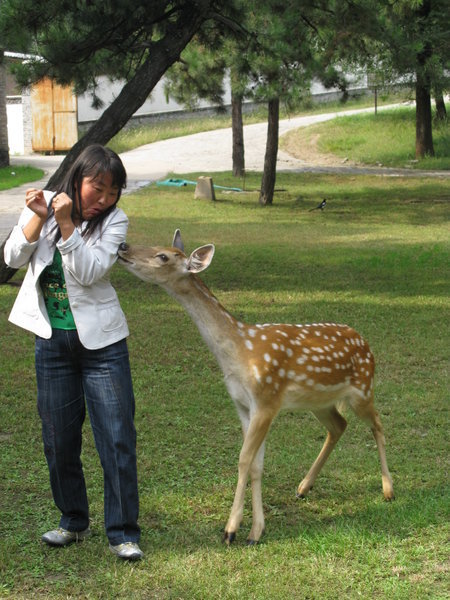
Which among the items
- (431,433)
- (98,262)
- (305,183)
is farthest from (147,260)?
(305,183)

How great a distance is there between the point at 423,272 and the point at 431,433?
19.1 ft

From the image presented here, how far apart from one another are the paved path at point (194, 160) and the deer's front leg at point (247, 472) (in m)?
15.3

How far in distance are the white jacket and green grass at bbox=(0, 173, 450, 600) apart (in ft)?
3.41

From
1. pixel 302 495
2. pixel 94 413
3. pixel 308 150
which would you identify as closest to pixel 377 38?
pixel 302 495

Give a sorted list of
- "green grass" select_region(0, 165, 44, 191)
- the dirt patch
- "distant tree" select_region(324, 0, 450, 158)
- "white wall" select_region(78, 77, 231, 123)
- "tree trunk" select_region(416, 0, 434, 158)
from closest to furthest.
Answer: "distant tree" select_region(324, 0, 450, 158) < "green grass" select_region(0, 165, 44, 191) < "tree trunk" select_region(416, 0, 434, 158) < the dirt patch < "white wall" select_region(78, 77, 231, 123)

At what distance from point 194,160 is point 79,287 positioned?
2369cm

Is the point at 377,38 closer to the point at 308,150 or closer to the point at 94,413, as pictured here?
the point at 94,413

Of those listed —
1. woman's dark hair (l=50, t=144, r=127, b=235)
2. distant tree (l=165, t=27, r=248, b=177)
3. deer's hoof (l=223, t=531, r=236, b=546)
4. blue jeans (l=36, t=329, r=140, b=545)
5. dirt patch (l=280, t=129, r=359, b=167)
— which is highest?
distant tree (l=165, t=27, r=248, b=177)

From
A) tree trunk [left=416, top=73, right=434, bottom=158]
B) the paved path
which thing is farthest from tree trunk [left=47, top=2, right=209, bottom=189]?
tree trunk [left=416, top=73, right=434, bottom=158]

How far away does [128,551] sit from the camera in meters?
3.93

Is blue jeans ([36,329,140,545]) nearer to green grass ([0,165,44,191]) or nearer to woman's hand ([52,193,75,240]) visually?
woman's hand ([52,193,75,240])

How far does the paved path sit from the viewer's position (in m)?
A: 23.4

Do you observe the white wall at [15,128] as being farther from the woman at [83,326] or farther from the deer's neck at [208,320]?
the woman at [83,326]

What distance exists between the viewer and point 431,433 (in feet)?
18.8
